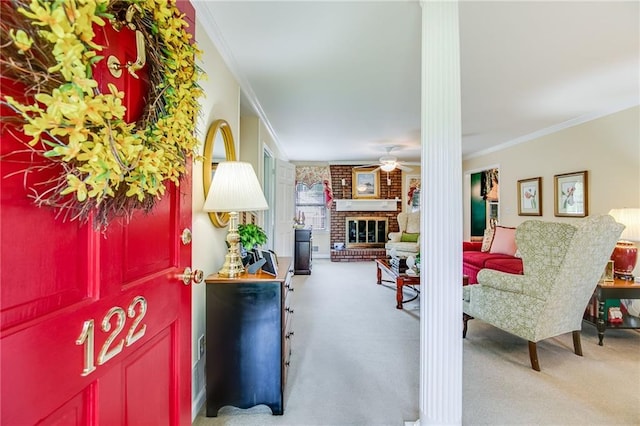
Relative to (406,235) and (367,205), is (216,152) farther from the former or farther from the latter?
(367,205)

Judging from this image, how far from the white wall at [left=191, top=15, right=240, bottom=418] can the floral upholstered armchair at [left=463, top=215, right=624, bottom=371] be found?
7.21ft

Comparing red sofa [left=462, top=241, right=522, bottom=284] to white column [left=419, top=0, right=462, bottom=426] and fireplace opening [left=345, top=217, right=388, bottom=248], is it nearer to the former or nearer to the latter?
white column [left=419, top=0, right=462, bottom=426]

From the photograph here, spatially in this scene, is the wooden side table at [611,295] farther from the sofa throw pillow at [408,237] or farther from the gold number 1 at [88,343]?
the gold number 1 at [88,343]

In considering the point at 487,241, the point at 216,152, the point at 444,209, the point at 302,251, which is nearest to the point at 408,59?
the point at 444,209

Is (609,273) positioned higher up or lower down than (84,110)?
lower down

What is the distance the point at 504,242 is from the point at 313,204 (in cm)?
434

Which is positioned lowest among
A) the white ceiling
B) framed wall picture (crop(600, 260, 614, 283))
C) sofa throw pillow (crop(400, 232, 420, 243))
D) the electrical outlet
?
the electrical outlet

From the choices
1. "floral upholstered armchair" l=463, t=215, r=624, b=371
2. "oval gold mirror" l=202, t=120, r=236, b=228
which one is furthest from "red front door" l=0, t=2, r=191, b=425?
"floral upholstered armchair" l=463, t=215, r=624, b=371

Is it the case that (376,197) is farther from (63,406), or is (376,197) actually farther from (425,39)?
(63,406)

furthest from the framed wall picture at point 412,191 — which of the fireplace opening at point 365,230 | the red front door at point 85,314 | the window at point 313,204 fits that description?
the red front door at point 85,314

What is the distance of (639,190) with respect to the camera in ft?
10.9

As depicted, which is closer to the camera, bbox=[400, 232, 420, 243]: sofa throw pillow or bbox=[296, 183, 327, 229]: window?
bbox=[400, 232, 420, 243]: sofa throw pillow

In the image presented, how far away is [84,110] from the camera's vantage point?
61cm

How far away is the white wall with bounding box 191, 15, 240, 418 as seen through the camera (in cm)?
183
